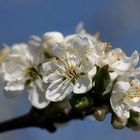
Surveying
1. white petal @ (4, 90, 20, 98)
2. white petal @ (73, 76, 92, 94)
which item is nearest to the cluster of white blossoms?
white petal @ (73, 76, 92, 94)

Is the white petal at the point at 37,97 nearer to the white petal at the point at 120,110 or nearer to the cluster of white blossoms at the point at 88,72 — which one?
the cluster of white blossoms at the point at 88,72

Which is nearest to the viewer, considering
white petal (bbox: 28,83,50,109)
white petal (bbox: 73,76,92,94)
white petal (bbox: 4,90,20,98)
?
white petal (bbox: 73,76,92,94)

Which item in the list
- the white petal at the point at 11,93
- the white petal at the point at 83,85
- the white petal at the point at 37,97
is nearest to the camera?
the white petal at the point at 83,85

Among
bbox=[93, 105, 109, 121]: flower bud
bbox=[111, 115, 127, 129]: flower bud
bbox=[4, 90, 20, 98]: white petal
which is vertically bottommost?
bbox=[111, 115, 127, 129]: flower bud

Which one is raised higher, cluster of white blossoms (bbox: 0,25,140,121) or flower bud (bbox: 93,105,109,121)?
cluster of white blossoms (bbox: 0,25,140,121)

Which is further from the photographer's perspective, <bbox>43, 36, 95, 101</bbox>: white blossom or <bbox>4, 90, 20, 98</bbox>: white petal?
<bbox>4, 90, 20, 98</bbox>: white petal

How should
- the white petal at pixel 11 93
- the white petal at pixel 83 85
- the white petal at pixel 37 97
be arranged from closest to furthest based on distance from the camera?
1. the white petal at pixel 83 85
2. the white petal at pixel 37 97
3. the white petal at pixel 11 93

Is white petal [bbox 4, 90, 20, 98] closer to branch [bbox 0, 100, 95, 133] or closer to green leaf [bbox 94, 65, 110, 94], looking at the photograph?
branch [bbox 0, 100, 95, 133]

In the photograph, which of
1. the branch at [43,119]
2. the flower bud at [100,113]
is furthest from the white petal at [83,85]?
the branch at [43,119]

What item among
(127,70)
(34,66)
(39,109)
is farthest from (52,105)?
(127,70)
